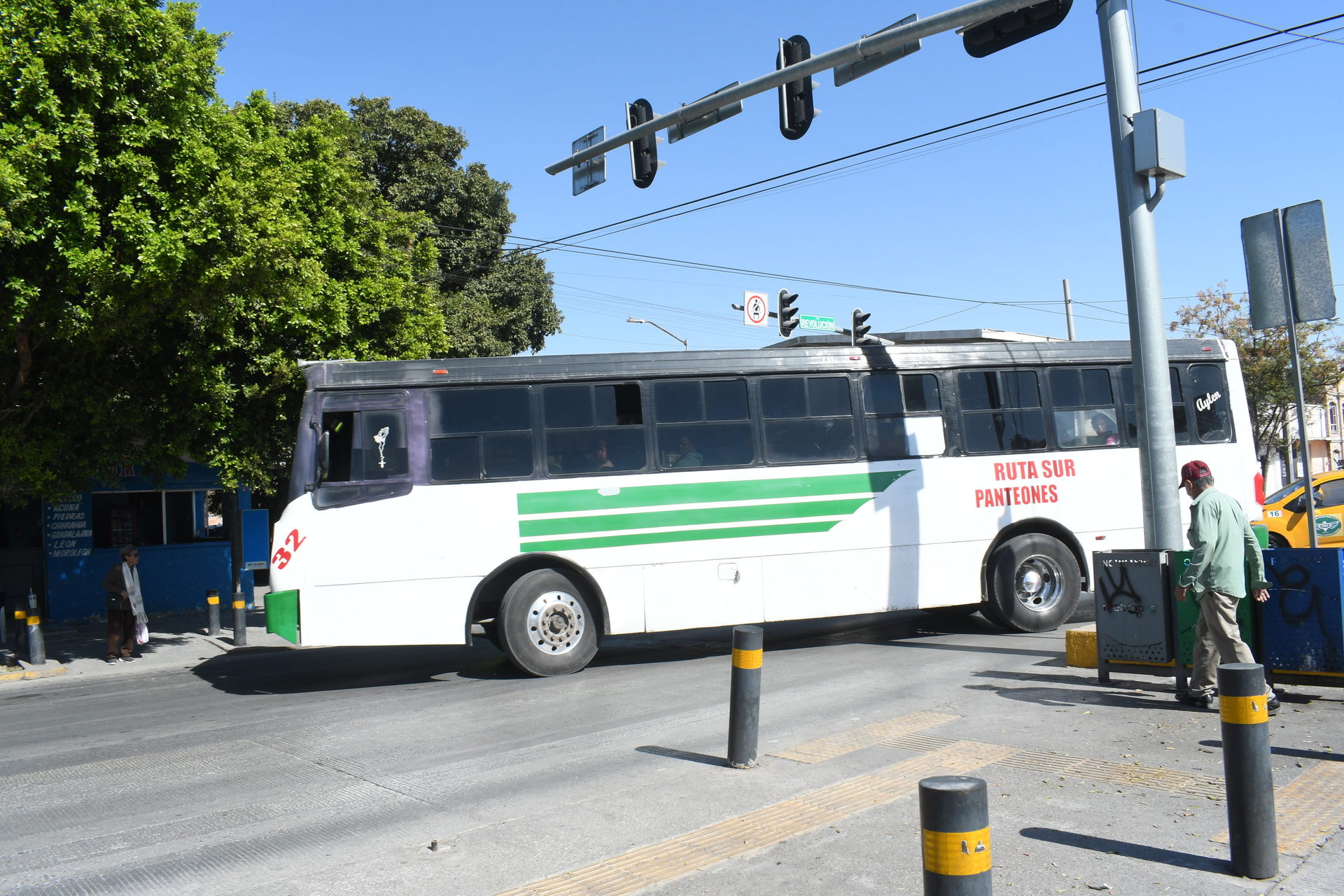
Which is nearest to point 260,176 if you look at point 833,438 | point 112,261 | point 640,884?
point 112,261

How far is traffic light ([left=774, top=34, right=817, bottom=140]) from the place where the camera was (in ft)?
33.5

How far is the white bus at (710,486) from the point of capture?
10.2 m

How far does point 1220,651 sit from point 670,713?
429 centimetres

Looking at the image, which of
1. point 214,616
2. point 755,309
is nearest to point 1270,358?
point 755,309

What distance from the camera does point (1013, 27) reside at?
28.8 ft

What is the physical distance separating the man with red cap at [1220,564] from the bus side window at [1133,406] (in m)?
5.48

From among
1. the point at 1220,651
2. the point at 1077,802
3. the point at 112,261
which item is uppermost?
the point at 112,261

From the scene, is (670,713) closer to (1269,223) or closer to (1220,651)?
(1220,651)

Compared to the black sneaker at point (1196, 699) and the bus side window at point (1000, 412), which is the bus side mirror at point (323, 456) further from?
the black sneaker at point (1196, 699)

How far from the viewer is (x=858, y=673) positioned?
10.1m

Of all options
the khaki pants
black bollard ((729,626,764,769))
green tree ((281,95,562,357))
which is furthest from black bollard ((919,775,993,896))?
green tree ((281,95,562,357))

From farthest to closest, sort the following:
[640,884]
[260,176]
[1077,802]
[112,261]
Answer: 1. [260,176]
2. [112,261]
3. [1077,802]
4. [640,884]

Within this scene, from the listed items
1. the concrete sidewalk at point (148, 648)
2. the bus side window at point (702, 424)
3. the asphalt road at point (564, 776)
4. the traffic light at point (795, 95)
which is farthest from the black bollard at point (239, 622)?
the traffic light at point (795, 95)

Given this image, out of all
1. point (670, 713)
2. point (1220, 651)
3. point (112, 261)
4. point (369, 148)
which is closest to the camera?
point (1220, 651)
